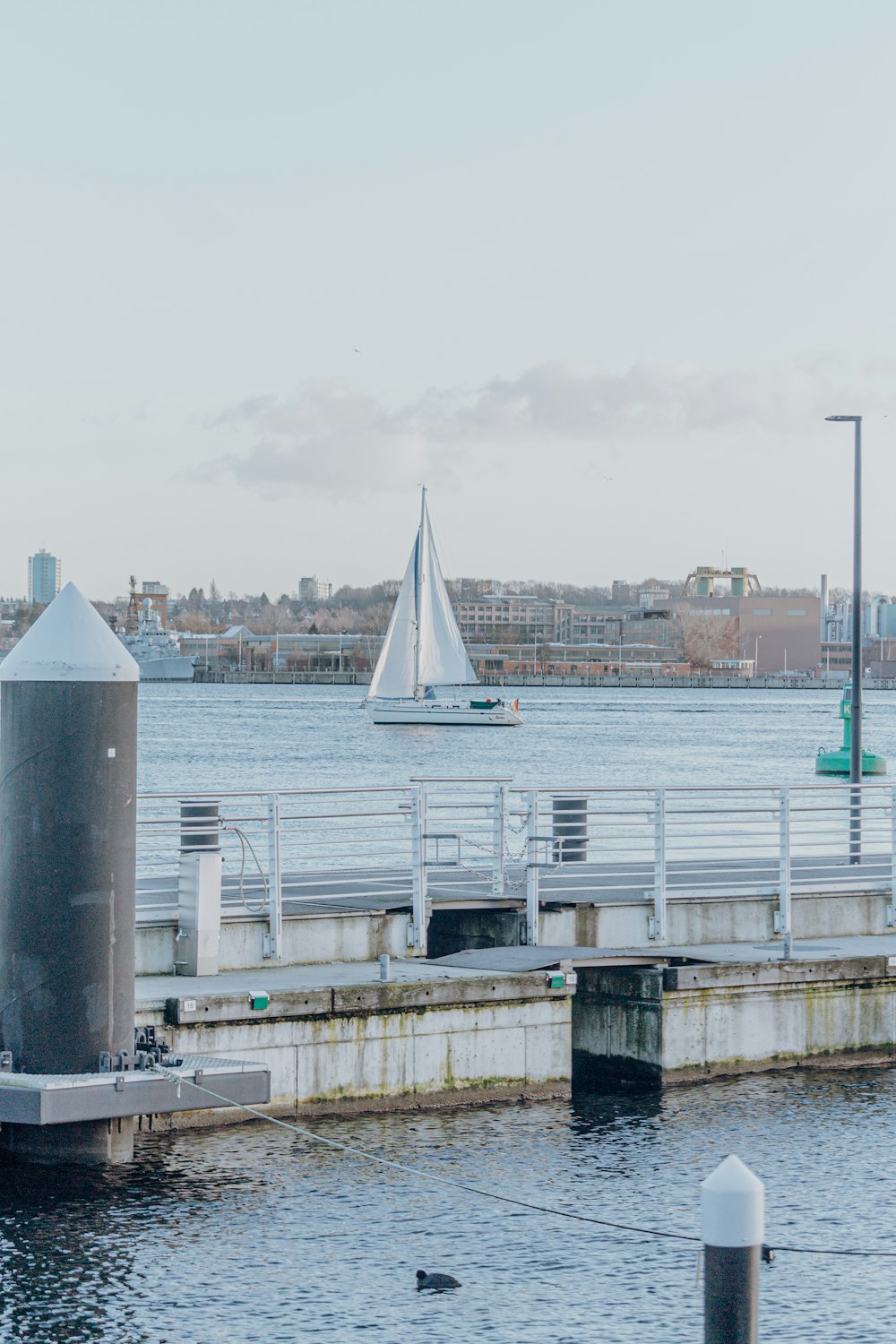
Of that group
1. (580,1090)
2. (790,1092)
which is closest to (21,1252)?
(580,1090)

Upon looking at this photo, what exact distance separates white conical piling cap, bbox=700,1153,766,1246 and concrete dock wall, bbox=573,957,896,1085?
34.6ft

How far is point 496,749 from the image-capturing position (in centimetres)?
11144

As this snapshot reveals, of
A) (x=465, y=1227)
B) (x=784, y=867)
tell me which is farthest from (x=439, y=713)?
(x=465, y=1227)

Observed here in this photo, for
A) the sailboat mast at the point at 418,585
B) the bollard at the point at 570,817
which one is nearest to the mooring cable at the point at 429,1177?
the bollard at the point at 570,817

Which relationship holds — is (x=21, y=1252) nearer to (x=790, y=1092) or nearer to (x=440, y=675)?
(x=790, y=1092)

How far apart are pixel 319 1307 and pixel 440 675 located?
10249 cm

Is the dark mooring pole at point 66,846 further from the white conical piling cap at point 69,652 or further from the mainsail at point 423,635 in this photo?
the mainsail at point 423,635

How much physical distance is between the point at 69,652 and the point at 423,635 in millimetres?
98707

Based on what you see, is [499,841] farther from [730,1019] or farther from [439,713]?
[439,713]

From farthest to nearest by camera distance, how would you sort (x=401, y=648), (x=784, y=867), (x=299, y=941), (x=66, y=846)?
(x=401, y=648) → (x=784, y=867) → (x=299, y=941) → (x=66, y=846)

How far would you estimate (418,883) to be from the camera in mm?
18312

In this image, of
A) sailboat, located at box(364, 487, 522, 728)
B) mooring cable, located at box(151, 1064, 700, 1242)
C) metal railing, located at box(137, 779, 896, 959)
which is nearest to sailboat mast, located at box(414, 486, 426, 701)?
sailboat, located at box(364, 487, 522, 728)

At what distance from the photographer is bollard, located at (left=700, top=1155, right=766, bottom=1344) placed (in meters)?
7.04

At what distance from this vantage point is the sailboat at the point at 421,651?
355 ft
